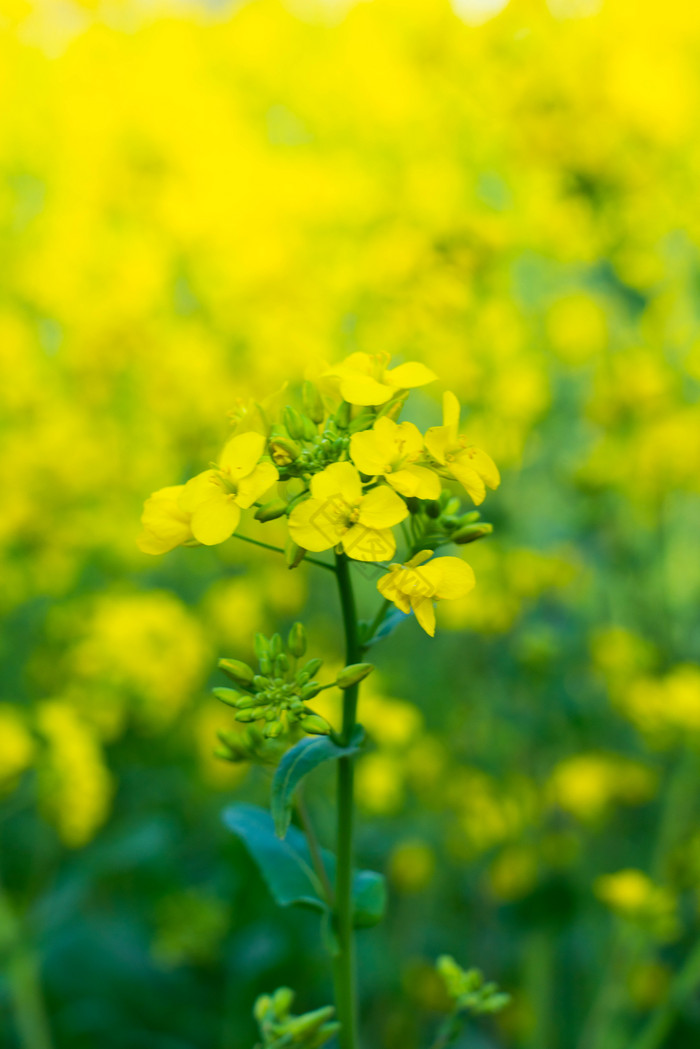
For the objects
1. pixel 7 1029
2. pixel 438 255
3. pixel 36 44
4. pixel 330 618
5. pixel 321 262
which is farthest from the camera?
pixel 36 44

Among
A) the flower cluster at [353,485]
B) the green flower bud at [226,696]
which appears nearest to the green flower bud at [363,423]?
the flower cluster at [353,485]

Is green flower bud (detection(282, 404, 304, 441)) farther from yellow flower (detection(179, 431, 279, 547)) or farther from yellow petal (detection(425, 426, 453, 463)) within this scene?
yellow petal (detection(425, 426, 453, 463))

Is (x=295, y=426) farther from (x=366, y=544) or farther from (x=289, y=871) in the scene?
(x=289, y=871)

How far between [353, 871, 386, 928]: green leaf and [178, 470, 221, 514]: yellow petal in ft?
1.75

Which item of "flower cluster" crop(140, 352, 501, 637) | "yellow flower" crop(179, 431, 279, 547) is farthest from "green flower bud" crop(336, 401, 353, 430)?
"yellow flower" crop(179, 431, 279, 547)

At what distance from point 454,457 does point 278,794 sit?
0.44 metres

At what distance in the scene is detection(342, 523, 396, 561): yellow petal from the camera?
3.04ft

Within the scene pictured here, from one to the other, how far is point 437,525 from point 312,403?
22cm

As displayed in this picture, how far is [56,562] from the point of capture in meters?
3.15

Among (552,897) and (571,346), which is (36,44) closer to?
(571,346)

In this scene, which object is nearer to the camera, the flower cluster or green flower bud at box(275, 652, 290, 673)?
the flower cluster

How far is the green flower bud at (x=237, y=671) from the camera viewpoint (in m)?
1.01

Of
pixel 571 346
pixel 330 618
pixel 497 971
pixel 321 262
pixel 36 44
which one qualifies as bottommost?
pixel 497 971

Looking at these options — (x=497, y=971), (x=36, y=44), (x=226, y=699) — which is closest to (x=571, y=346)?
(x=497, y=971)
